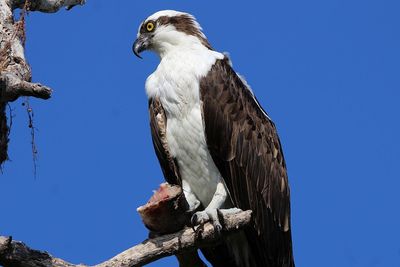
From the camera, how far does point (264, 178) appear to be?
838 centimetres

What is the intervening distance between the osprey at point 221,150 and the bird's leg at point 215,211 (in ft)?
0.04

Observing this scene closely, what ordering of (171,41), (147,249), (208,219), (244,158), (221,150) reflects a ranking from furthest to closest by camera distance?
(171,41) < (244,158) < (221,150) < (208,219) < (147,249)

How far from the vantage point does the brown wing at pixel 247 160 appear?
320 inches

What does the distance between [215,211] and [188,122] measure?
1.00 m

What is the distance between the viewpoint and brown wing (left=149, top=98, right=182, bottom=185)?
8.35 m

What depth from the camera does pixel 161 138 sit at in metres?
8.35

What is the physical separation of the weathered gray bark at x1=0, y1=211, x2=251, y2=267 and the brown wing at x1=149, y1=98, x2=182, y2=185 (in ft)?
3.27

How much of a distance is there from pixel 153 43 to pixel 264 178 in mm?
1850

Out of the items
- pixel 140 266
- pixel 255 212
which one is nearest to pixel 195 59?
pixel 255 212

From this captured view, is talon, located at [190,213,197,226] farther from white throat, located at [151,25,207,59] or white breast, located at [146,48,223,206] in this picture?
white throat, located at [151,25,207,59]

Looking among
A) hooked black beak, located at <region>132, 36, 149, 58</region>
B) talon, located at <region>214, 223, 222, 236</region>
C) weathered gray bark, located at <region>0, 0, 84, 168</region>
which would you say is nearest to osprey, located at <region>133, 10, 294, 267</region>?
talon, located at <region>214, 223, 222, 236</region>

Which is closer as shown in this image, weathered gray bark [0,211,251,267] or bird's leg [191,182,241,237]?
weathered gray bark [0,211,251,267]

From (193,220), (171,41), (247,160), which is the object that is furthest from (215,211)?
(171,41)

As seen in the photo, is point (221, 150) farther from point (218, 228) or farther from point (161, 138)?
point (218, 228)
